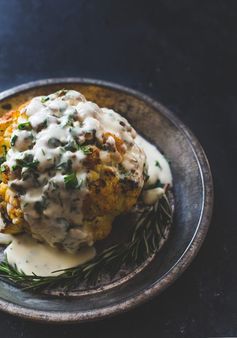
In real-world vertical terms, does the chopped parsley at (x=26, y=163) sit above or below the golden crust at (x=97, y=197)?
above

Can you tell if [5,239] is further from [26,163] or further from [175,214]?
[175,214]

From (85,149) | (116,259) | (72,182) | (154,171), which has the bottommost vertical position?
(116,259)

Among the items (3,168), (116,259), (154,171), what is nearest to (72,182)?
(3,168)

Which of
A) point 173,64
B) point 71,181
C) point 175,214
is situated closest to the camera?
point 71,181

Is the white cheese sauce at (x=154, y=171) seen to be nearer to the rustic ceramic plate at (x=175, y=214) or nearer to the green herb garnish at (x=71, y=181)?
the rustic ceramic plate at (x=175, y=214)

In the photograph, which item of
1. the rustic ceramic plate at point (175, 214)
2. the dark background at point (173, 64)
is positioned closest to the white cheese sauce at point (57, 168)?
the rustic ceramic plate at point (175, 214)

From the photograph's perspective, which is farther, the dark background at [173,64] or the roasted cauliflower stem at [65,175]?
the dark background at [173,64]

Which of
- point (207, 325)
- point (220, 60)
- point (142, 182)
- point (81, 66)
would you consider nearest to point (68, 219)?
point (142, 182)
